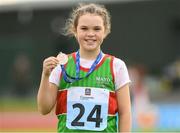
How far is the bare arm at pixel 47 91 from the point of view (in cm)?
523

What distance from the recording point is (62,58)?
17.5 feet

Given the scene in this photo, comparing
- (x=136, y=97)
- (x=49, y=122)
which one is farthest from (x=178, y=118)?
(x=49, y=122)

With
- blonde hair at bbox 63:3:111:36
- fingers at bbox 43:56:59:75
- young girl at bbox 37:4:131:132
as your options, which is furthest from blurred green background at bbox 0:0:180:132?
fingers at bbox 43:56:59:75

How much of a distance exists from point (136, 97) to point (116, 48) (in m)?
13.5

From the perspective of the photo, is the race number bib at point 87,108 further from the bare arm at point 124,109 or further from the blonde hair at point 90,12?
the blonde hair at point 90,12

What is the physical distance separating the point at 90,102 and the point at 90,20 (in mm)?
616

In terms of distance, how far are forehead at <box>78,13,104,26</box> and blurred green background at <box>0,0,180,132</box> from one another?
2154 centimetres

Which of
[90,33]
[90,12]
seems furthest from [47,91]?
[90,12]

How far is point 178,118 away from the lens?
17.0 m

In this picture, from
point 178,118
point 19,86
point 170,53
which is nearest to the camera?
point 178,118

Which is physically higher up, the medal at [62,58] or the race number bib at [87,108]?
the medal at [62,58]

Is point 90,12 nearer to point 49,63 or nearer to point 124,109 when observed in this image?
point 49,63

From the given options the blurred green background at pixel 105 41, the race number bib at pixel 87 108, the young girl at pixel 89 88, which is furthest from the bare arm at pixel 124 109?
the blurred green background at pixel 105 41

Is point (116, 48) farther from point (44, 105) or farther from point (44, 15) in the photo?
point (44, 105)
